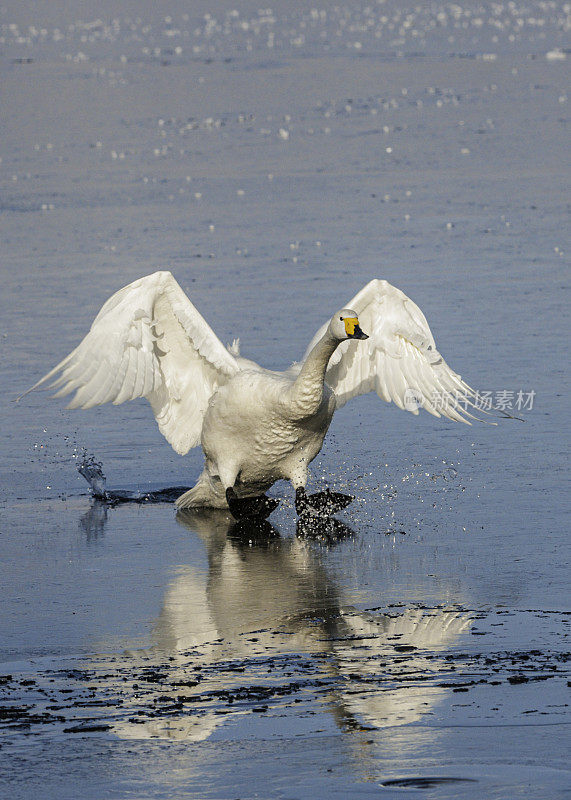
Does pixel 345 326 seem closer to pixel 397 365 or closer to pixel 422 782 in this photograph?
pixel 397 365

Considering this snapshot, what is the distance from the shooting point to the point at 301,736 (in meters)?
5.62

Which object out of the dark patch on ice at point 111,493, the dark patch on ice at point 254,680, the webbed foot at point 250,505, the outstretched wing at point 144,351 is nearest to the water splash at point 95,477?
the dark patch on ice at point 111,493

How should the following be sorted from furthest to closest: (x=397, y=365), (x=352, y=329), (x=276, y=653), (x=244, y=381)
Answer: (x=397, y=365) < (x=244, y=381) < (x=352, y=329) < (x=276, y=653)

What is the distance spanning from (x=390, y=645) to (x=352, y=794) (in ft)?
5.04

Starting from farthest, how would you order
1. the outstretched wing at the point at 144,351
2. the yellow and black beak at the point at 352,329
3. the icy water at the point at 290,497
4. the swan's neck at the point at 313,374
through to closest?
the outstretched wing at the point at 144,351, the swan's neck at the point at 313,374, the yellow and black beak at the point at 352,329, the icy water at the point at 290,497

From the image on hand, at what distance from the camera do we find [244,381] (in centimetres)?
949

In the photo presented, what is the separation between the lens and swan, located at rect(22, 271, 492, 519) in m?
9.34

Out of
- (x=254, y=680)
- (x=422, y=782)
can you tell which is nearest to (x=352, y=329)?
(x=254, y=680)

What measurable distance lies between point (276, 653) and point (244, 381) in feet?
10.4

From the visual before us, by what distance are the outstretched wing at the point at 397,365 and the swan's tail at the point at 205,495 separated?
127 cm

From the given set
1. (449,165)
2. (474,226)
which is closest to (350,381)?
(474,226)

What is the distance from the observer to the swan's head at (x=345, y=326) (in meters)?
8.95

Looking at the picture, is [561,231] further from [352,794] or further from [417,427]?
[352,794]

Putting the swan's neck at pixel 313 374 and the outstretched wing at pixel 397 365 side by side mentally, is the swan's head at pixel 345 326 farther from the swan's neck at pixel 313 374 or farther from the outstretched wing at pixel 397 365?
the outstretched wing at pixel 397 365
